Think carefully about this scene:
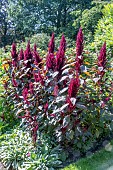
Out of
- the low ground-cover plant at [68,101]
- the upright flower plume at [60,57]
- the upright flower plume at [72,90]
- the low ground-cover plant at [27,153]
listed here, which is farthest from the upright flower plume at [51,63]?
the low ground-cover plant at [27,153]

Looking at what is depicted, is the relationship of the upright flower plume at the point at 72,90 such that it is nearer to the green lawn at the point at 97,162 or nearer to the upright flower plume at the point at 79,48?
the upright flower plume at the point at 79,48

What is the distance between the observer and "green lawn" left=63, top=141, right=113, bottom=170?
2.76 m

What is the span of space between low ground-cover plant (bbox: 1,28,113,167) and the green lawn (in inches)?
5.8

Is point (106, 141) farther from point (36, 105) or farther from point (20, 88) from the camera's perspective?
point (20, 88)

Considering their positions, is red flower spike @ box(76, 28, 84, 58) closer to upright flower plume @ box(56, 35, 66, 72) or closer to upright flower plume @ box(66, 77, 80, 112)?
upright flower plume @ box(56, 35, 66, 72)

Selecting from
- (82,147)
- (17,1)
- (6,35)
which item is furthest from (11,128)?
(6,35)

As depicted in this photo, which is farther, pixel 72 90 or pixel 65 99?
pixel 65 99

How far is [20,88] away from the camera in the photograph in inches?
134

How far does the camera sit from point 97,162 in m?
2.86

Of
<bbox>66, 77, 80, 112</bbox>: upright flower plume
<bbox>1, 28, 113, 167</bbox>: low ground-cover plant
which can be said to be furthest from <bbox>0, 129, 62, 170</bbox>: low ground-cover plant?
<bbox>66, 77, 80, 112</bbox>: upright flower plume

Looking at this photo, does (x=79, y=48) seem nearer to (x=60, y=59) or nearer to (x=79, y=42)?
(x=79, y=42)

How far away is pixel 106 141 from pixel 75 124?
76 centimetres

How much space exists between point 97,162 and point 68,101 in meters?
0.91

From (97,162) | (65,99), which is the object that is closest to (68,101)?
(65,99)
